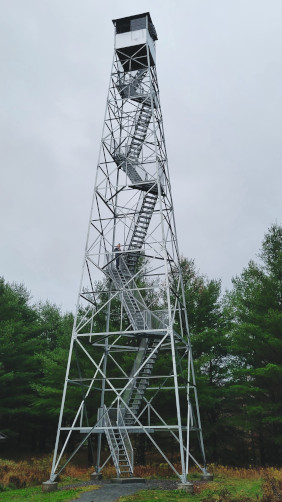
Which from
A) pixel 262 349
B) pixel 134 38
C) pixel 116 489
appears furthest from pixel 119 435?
pixel 134 38

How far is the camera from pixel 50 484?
15.0 m

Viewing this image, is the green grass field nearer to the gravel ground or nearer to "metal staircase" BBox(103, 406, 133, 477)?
the gravel ground

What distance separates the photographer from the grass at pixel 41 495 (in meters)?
13.2

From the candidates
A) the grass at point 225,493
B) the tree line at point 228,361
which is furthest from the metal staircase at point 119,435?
the tree line at point 228,361

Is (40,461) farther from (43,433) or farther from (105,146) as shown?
(105,146)

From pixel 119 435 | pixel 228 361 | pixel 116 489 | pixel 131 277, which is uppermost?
pixel 131 277

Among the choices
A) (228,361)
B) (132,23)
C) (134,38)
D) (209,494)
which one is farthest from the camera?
(228,361)

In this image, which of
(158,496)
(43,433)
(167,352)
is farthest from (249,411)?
(43,433)

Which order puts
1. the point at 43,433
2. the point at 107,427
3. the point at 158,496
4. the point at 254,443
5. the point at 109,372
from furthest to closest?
the point at 43,433 < the point at 254,443 < the point at 109,372 < the point at 107,427 < the point at 158,496

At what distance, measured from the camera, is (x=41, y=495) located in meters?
14.1

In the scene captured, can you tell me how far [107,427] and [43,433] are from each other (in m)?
26.6

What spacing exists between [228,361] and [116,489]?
15243 mm

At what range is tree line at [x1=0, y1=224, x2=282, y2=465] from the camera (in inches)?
920

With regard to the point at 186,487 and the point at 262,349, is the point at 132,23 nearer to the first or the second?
the point at 262,349
